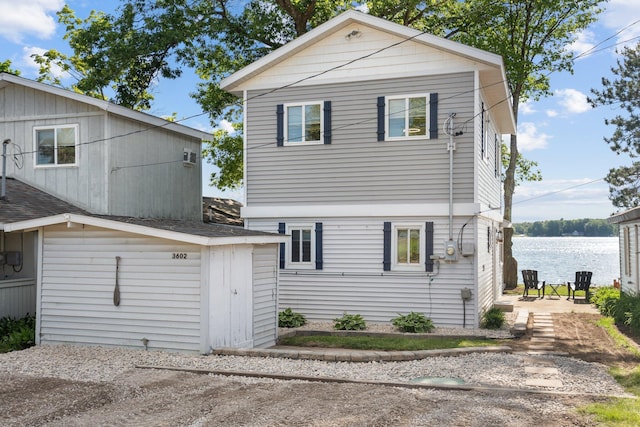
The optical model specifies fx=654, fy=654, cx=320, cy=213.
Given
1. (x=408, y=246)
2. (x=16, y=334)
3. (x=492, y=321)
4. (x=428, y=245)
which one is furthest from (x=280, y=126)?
(x=16, y=334)

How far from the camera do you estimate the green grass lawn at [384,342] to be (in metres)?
12.3

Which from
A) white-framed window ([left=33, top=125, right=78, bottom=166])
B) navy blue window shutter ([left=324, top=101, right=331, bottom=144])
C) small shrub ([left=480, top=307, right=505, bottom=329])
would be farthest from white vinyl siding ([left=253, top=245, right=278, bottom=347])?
white-framed window ([left=33, top=125, right=78, bottom=166])

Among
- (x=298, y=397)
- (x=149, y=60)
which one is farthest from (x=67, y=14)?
(x=298, y=397)

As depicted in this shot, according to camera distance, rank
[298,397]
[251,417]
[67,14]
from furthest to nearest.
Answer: [67,14] < [298,397] < [251,417]

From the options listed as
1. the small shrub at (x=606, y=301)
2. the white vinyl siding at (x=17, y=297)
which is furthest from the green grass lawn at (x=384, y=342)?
the white vinyl siding at (x=17, y=297)

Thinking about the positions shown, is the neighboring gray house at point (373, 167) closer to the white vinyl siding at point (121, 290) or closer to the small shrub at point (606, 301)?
the small shrub at point (606, 301)

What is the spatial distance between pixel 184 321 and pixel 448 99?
7.78 m

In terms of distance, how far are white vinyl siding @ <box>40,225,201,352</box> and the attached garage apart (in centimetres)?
2

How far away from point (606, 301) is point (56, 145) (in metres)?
15.4

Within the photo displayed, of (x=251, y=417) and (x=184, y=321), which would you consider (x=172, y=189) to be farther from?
(x=251, y=417)

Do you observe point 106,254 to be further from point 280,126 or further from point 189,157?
point 189,157

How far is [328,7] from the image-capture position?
89.2 ft

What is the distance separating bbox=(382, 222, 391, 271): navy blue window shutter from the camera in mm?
15188

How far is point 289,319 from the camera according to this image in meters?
15.1
